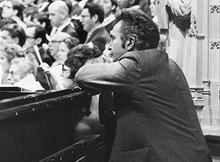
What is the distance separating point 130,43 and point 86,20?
10.0 ft

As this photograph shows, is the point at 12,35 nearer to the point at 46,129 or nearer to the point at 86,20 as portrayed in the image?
the point at 86,20

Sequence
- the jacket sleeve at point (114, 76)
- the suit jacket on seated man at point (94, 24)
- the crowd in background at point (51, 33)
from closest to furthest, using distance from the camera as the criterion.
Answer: the jacket sleeve at point (114, 76) → the crowd in background at point (51, 33) → the suit jacket on seated man at point (94, 24)

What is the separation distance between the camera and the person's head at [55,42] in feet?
15.5

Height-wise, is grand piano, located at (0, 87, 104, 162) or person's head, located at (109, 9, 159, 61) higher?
person's head, located at (109, 9, 159, 61)

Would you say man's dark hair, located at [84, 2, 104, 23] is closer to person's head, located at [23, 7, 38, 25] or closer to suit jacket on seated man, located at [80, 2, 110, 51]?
suit jacket on seated man, located at [80, 2, 110, 51]

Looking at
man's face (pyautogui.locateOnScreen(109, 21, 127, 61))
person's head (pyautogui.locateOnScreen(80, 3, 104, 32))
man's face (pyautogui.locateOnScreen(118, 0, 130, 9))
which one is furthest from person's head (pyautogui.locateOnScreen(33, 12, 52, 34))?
man's face (pyautogui.locateOnScreen(109, 21, 127, 61))

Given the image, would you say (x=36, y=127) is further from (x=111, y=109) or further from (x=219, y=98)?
(x=219, y=98)

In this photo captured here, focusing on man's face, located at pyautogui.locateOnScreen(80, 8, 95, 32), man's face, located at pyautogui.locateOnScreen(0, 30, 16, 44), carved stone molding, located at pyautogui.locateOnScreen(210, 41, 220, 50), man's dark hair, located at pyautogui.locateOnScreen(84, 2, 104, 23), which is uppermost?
man's dark hair, located at pyautogui.locateOnScreen(84, 2, 104, 23)

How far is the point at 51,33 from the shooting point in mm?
4957

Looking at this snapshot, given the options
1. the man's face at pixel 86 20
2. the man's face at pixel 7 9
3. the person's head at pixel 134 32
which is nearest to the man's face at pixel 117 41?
the person's head at pixel 134 32

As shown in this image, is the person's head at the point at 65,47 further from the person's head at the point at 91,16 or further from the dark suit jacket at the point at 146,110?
the dark suit jacket at the point at 146,110

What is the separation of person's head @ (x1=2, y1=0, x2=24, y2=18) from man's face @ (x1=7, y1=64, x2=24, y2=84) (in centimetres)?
95

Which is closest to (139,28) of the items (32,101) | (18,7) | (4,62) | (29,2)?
(32,101)

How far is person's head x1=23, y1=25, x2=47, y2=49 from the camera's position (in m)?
5.03
